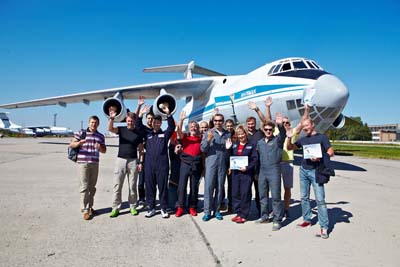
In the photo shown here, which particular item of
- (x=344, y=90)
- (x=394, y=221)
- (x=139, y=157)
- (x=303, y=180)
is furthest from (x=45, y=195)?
(x=344, y=90)

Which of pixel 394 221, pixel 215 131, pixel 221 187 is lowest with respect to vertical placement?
pixel 394 221

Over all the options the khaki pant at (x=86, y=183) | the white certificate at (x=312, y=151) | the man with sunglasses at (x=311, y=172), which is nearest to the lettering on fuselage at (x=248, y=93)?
the man with sunglasses at (x=311, y=172)

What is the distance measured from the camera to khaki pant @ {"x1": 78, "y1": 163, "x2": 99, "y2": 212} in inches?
178

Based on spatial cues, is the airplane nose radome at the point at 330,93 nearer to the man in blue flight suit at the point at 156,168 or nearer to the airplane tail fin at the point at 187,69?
the man in blue flight suit at the point at 156,168

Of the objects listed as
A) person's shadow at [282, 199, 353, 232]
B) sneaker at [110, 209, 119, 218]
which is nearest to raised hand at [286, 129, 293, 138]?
person's shadow at [282, 199, 353, 232]

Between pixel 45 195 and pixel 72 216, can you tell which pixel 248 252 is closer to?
pixel 72 216

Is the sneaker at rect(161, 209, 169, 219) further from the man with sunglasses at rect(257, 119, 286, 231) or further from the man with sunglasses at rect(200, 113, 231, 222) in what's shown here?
the man with sunglasses at rect(257, 119, 286, 231)

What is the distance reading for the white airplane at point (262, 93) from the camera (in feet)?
24.8

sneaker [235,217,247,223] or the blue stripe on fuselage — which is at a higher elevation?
the blue stripe on fuselage

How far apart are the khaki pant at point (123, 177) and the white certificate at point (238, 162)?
5.61 feet

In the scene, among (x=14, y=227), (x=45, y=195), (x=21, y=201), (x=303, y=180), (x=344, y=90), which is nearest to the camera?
(x=14, y=227)

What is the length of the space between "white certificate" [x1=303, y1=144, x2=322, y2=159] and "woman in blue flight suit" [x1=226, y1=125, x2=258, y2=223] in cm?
79

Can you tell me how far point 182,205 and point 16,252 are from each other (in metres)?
2.45

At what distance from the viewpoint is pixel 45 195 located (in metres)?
5.80
